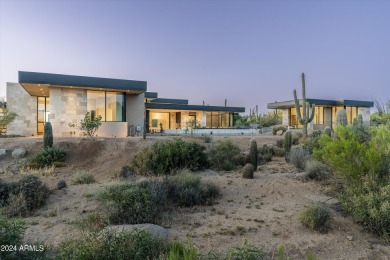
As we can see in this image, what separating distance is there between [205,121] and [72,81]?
72.0 ft

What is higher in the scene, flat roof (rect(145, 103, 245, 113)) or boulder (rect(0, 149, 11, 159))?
flat roof (rect(145, 103, 245, 113))

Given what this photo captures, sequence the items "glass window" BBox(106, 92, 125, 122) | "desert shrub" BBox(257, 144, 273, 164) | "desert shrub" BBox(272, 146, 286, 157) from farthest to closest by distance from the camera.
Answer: "glass window" BBox(106, 92, 125, 122) → "desert shrub" BBox(272, 146, 286, 157) → "desert shrub" BBox(257, 144, 273, 164)

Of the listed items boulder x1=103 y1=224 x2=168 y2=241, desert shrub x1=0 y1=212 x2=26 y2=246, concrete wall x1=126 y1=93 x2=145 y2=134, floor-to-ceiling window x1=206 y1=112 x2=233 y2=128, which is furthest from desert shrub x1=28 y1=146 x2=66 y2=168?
floor-to-ceiling window x1=206 y1=112 x2=233 y2=128

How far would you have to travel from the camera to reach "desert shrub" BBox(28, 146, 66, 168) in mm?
12883

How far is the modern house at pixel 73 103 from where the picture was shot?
1859 cm

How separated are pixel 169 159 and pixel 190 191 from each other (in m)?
3.51

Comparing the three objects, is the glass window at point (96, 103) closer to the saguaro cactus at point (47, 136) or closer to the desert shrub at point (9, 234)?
the saguaro cactus at point (47, 136)

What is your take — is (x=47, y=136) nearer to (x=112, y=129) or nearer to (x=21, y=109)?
(x=112, y=129)

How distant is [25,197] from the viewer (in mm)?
6707

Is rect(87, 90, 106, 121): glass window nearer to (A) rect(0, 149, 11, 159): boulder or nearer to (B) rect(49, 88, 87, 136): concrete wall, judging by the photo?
(B) rect(49, 88, 87, 136): concrete wall

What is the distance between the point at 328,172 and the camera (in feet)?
28.1

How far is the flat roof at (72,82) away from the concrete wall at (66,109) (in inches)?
32.5

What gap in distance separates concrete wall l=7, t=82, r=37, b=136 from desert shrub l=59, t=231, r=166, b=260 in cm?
2225

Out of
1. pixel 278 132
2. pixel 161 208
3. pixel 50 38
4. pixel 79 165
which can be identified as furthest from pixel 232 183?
pixel 278 132
